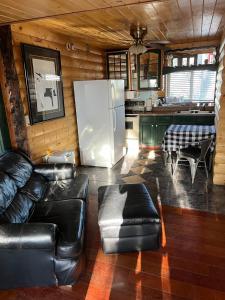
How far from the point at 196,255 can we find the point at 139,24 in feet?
9.74

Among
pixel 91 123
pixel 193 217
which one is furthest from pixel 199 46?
pixel 193 217

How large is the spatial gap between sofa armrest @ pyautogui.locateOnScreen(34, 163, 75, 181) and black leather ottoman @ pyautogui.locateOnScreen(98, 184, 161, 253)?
82 centimetres

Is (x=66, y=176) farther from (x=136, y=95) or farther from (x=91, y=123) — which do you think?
(x=136, y=95)

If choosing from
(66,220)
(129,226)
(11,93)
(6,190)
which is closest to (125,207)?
(129,226)

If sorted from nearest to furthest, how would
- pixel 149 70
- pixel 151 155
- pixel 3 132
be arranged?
pixel 3 132 → pixel 151 155 → pixel 149 70

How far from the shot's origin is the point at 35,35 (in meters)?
3.17

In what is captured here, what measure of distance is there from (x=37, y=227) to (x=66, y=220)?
370 millimetres

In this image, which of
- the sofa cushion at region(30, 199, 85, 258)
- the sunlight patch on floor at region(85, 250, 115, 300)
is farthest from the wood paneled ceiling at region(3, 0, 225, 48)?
the sunlight patch on floor at region(85, 250, 115, 300)

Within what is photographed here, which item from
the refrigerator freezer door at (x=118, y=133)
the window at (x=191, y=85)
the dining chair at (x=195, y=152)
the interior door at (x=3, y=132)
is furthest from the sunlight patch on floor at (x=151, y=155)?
the interior door at (x=3, y=132)

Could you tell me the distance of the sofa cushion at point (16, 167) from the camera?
2436 mm

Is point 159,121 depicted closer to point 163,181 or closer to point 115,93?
point 115,93

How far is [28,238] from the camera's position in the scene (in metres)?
1.70

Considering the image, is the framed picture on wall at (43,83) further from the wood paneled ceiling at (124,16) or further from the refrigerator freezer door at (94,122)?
the refrigerator freezer door at (94,122)

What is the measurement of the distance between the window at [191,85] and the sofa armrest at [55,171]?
150 inches
